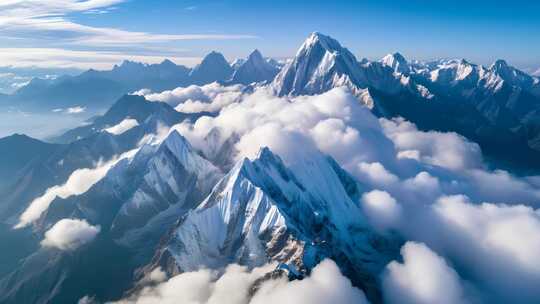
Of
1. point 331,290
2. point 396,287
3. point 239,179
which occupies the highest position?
point 239,179

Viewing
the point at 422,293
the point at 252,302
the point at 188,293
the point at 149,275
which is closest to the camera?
the point at 252,302

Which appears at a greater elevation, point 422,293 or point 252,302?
point 252,302

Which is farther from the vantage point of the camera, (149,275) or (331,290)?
(149,275)

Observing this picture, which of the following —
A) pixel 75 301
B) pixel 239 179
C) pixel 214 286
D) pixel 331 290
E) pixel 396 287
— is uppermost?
pixel 239 179

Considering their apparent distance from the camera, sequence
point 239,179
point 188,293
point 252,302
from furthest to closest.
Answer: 1. point 239,179
2. point 188,293
3. point 252,302

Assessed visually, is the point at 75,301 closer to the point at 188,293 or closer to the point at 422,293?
the point at 188,293

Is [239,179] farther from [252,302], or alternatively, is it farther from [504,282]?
[504,282]

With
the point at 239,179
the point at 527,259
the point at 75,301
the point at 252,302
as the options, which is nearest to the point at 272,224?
the point at 239,179

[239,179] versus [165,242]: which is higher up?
[239,179]

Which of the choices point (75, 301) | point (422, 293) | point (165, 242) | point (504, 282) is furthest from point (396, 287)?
point (75, 301)
